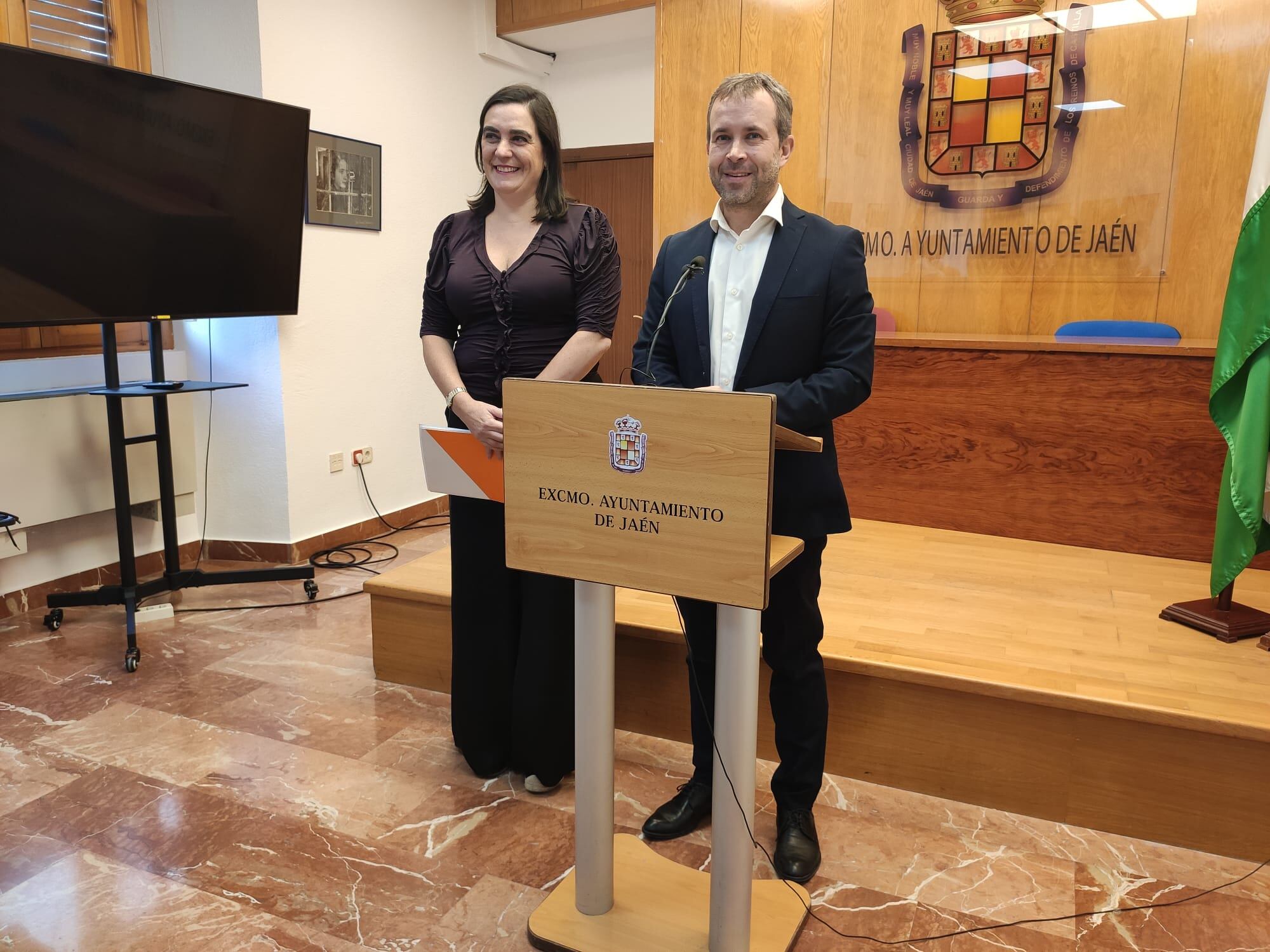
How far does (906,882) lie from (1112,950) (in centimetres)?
37

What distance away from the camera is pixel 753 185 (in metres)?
1.67

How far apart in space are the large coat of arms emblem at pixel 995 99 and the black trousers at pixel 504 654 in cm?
358

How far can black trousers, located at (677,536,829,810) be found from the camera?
1809 mm

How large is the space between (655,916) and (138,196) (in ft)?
8.60

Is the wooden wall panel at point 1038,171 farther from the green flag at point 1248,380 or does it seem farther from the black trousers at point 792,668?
the black trousers at point 792,668

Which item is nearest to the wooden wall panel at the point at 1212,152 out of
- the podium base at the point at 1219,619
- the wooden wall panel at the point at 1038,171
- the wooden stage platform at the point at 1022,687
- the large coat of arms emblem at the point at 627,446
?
the wooden wall panel at the point at 1038,171

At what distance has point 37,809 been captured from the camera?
2.10 m

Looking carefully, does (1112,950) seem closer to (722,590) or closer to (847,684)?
(847,684)

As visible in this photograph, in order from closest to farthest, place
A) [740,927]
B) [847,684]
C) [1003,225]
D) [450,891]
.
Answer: [740,927], [450,891], [847,684], [1003,225]

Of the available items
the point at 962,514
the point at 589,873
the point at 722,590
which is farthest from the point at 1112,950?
the point at 962,514

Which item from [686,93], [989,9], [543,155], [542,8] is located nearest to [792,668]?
[543,155]

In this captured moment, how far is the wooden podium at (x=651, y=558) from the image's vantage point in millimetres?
1296

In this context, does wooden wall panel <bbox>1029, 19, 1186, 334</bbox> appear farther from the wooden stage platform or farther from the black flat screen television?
the black flat screen television

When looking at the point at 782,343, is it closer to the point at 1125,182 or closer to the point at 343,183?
the point at 343,183
